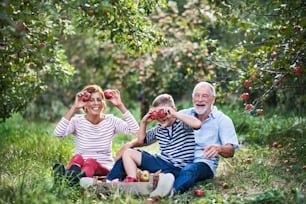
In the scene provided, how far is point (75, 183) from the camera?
5.07 metres

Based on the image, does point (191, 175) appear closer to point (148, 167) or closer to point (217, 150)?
point (217, 150)

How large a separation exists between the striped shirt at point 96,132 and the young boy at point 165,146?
0.31 m

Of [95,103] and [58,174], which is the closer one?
[58,174]

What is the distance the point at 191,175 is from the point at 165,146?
48cm

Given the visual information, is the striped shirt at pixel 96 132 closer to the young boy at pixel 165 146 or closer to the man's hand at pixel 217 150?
the young boy at pixel 165 146

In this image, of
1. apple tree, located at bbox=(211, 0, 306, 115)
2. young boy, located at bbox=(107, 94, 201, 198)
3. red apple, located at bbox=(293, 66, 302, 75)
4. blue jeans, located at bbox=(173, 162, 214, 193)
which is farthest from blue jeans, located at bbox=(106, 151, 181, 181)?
red apple, located at bbox=(293, 66, 302, 75)

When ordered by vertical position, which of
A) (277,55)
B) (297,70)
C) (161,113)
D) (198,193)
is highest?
(277,55)

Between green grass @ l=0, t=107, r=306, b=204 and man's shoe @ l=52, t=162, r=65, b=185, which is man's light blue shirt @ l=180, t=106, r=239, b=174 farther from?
man's shoe @ l=52, t=162, r=65, b=185

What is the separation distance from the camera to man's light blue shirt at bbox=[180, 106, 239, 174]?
17.6 feet

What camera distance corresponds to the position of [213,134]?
5.49 m

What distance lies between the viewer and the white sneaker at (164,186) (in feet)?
15.4

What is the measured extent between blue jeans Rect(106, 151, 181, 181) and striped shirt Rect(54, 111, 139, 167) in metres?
0.47

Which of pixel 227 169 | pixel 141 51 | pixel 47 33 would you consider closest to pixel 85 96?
pixel 47 33

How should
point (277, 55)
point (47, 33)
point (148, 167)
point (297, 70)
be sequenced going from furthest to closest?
point (277, 55), point (47, 33), point (297, 70), point (148, 167)
